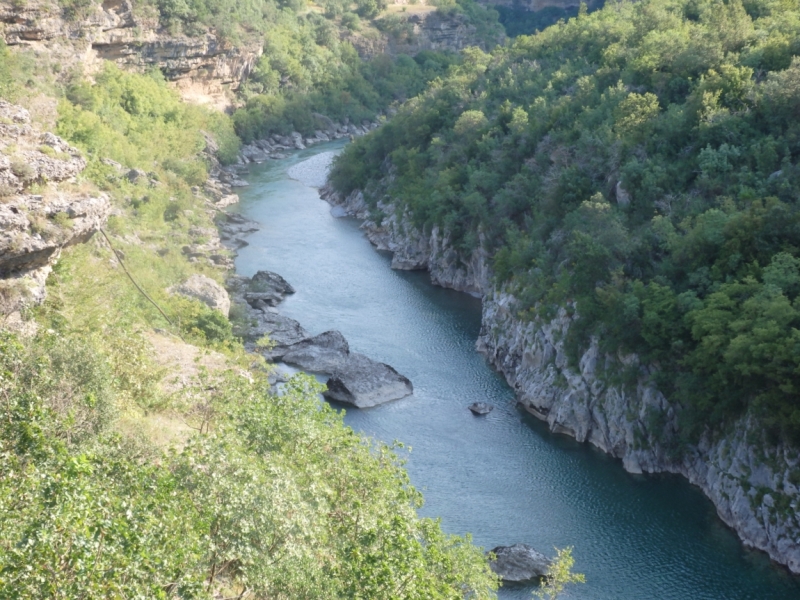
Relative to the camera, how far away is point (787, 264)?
33281 mm

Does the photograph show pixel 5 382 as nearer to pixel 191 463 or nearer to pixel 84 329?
pixel 191 463

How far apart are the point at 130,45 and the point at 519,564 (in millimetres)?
65287

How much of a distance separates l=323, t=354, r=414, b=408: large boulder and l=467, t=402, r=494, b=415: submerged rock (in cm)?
316

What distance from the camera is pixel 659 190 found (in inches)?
1671

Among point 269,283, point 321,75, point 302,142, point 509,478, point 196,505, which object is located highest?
point 196,505

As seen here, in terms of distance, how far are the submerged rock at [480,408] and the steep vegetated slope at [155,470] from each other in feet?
31.9

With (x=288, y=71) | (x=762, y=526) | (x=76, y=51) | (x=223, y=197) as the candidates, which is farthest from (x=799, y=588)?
(x=288, y=71)

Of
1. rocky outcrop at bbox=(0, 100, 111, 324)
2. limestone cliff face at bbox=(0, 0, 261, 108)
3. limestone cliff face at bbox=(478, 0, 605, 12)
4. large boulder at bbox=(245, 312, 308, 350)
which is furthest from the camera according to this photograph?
limestone cliff face at bbox=(478, 0, 605, 12)

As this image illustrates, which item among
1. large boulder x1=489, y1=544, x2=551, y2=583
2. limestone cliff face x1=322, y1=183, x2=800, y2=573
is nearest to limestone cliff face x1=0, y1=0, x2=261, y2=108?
limestone cliff face x1=322, y1=183, x2=800, y2=573

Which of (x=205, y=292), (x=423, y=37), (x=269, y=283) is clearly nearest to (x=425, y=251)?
(x=269, y=283)

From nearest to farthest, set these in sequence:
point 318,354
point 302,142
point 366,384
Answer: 1. point 366,384
2. point 318,354
3. point 302,142

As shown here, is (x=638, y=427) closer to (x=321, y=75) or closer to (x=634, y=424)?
(x=634, y=424)

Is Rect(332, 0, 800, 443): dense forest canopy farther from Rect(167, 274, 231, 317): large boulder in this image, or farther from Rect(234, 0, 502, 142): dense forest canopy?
Rect(234, 0, 502, 142): dense forest canopy

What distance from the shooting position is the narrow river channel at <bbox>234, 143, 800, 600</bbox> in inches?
1171
